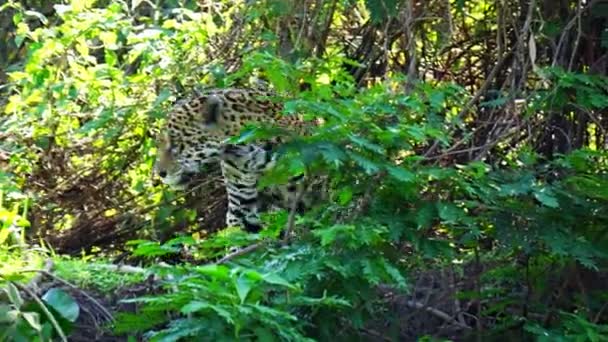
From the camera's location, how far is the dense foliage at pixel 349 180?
14.4 feet

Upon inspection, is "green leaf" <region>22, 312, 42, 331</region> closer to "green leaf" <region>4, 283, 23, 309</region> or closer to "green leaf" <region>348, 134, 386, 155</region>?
"green leaf" <region>4, 283, 23, 309</region>

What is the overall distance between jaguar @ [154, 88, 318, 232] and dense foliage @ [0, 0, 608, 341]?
0.57 ft

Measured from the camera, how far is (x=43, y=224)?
793cm

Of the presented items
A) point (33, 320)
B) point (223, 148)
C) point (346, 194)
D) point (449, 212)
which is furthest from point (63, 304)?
point (223, 148)

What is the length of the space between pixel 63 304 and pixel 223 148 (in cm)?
291

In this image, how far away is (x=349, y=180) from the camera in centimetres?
462

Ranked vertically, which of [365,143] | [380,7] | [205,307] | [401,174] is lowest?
[205,307]

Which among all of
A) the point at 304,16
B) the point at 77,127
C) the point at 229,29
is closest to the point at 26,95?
the point at 77,127

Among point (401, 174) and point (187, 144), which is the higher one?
point (401, 174)

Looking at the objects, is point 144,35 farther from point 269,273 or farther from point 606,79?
point 269,273

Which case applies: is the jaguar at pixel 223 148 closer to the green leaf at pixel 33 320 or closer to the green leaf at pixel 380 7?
the green leaf at pixel 380 7

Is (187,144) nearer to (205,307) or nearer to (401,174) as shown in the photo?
(401,174)

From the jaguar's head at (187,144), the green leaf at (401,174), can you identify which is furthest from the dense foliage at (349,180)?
the jaguar's head at (187,144)

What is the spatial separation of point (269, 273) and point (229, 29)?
416 centimetres
